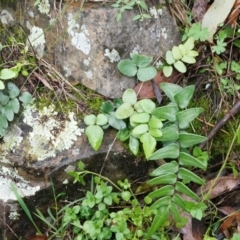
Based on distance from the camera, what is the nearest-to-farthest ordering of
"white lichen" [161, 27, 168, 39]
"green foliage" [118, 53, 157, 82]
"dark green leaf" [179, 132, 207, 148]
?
1. "dark green leaf" [179, 132, 207, 148]
2. "green foliage" [118, 53, 157, 82]
3. "white lichen" [161, 27, 168, 39]

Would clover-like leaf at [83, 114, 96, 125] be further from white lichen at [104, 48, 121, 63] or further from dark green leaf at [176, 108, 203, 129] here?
dark green leaf at [176, 108, 203, 129]

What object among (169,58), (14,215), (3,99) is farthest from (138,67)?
(14,215)

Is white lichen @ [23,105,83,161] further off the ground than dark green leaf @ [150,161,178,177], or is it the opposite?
white lichen @ [23,105,83,161]

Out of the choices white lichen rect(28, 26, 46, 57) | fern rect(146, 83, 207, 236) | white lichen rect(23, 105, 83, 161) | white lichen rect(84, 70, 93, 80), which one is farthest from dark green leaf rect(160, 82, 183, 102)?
white lichen rect(28, 26, 46, 57)

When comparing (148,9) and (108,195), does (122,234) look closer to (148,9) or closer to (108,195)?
(108,195)

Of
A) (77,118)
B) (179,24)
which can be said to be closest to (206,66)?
(179,24)

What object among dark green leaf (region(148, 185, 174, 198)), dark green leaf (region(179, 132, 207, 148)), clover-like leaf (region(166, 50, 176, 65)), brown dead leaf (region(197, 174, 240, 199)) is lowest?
brown dead leaf (region(197, 174, 240, 199))

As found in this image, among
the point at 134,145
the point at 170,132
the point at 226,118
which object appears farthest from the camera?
the point at 226,118

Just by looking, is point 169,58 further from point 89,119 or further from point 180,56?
point 89,119
